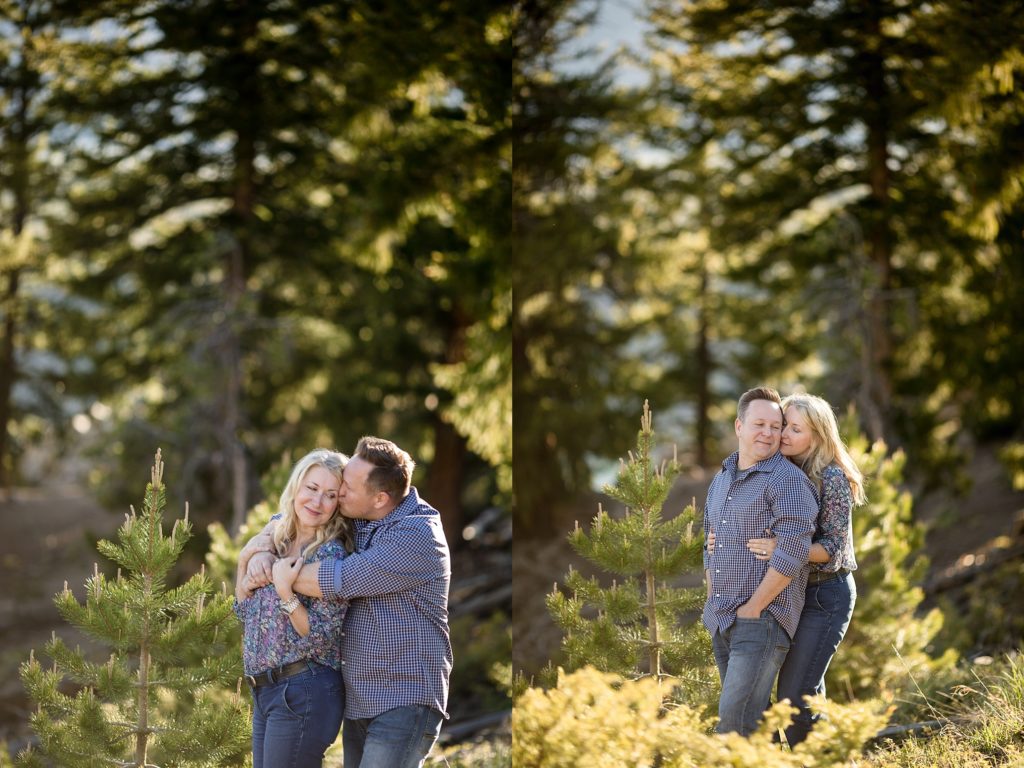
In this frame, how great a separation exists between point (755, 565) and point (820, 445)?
1.64ft

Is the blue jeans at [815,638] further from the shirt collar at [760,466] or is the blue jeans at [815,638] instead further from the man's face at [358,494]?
the man's face at [358,494]

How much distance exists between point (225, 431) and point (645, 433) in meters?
4.24

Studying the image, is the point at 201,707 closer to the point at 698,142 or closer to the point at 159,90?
the point at 698,142

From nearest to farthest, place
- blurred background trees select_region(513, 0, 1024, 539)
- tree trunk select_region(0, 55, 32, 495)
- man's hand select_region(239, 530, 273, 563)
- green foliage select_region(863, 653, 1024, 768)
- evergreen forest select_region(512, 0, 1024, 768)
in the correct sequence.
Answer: man's hand select_region(239, 530, 273, 563), green foliage select_region(863, 653, 1024, 768), evergreen forest select_region(512, 0, 1024, 768), blurred background trees select_region(513, 0, 1024, 539), tree trunk select_region(0, 55, 32, 495)

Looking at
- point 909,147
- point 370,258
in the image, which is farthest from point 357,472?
point 370,258

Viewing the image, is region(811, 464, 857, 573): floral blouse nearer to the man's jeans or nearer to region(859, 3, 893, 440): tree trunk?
the man's jeans

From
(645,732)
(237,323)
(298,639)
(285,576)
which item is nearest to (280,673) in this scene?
(298,639)

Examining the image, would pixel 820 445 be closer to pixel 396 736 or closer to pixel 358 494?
pixel 358 494

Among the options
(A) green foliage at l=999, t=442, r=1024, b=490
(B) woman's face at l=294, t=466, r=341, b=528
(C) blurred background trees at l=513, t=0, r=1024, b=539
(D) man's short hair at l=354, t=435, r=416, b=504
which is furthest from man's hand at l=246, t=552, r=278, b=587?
(A) green foliage at l=999, t=442, r=1024, b=490

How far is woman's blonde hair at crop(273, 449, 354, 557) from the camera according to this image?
3.45m

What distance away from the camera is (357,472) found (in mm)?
3471

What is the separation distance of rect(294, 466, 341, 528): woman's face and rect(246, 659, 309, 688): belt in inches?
17.5

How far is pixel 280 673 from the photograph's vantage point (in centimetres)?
328

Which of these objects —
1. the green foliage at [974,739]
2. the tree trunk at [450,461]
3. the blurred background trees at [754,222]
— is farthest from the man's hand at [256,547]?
the tree trunk at [450,461]
